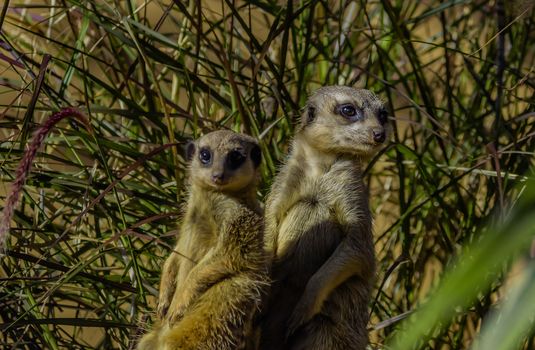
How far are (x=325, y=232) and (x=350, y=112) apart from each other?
1.09 ft

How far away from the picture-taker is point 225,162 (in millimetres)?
2078

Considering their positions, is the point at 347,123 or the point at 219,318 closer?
the point at 219,318

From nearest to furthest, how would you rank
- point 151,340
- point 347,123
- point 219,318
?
point 219,318 → point 151,340 → point 347,123

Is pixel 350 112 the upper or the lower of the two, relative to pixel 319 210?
upper

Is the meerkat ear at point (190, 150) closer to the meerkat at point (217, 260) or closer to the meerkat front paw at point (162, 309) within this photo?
the meerkat at point (217, 260)

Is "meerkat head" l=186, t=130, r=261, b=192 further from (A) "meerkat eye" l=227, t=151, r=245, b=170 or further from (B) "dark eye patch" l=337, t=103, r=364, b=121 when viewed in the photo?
(B) "dark eye patch" l=337, t=103, r=364, b=121

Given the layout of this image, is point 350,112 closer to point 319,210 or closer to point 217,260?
point 319,210

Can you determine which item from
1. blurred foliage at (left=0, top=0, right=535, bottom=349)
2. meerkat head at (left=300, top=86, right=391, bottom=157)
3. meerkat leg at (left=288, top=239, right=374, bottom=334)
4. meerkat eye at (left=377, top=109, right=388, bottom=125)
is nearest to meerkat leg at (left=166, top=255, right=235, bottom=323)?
blurred foliage at (left=0, top=0, right=535, bottom=349)

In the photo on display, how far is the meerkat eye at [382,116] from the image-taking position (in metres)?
2.36

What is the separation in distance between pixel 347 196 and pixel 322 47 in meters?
0.88

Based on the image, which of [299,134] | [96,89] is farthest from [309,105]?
[96,89]

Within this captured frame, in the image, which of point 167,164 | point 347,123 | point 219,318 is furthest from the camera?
point 167,164

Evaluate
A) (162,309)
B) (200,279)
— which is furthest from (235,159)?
(162,309)

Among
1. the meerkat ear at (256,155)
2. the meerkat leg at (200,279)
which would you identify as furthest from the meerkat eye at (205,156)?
the meerkat leg at (200,279)
